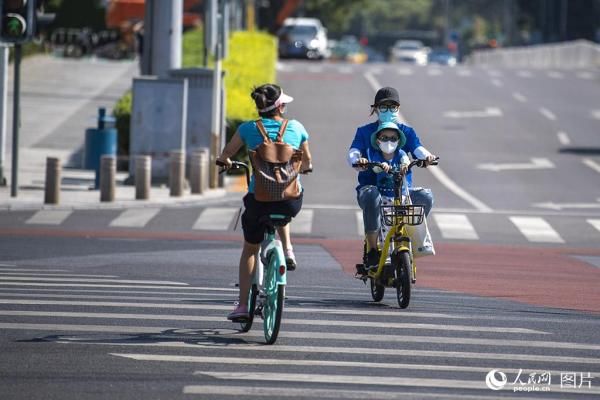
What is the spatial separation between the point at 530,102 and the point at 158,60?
2414 centimetres

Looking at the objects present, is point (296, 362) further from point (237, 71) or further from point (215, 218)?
point (237, 71)

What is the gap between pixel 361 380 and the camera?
30.5 feet

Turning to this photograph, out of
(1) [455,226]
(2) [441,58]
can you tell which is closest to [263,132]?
(1) [455,226]

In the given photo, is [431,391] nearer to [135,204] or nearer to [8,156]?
[135,204]

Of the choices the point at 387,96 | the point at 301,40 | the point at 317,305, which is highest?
the point at 387,96

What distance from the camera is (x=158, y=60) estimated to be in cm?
2997

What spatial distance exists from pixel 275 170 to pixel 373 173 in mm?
2565

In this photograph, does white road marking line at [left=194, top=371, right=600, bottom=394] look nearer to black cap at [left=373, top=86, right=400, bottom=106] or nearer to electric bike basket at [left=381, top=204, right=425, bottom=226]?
electric bike basket at [left=381, top=204, right=425, bottom=226]

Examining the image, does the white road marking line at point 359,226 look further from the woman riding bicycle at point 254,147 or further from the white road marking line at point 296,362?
the white road marking line at point 296,362

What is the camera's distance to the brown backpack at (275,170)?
10789 mm

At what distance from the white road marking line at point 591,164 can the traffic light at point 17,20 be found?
15526 mm

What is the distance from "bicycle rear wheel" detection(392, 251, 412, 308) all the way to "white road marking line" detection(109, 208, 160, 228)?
33.4 feet

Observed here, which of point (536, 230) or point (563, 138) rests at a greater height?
point (536, 230)

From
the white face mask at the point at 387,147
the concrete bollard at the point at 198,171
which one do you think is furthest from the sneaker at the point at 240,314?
the concrete bollard at the point at 198,171
